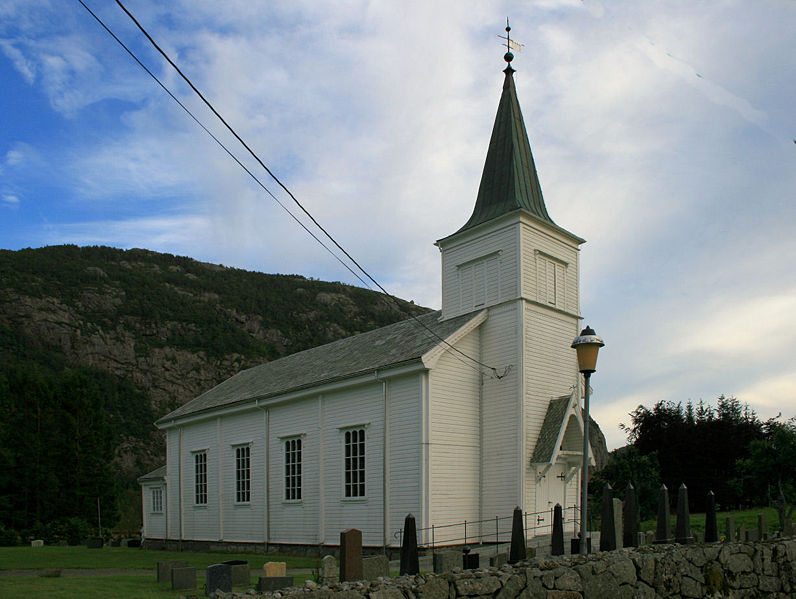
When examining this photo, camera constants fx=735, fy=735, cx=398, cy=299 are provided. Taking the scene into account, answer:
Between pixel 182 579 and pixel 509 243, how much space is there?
1349 cm

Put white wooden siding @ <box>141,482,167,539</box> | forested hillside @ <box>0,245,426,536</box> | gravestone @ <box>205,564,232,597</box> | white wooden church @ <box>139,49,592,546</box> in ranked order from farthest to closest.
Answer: forested hillside @ <box>0,245,426,536</box>
white wooden siding @ <box>141,482,167,539</box>
white wooden church @ <box>139,49,592,546</box>
gravestone @ <box>205,564,232,597</box>

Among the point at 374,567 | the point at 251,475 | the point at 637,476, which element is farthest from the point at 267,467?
the point at 374,567

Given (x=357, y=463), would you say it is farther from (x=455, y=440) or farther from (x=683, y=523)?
(x=683, y=523)

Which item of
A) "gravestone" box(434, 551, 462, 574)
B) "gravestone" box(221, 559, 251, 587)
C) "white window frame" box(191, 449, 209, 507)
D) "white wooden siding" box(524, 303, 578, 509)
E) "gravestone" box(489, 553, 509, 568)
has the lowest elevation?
"white window frame" box(191, 449, 209, 507)

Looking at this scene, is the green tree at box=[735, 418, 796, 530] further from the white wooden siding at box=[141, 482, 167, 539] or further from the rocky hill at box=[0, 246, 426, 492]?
the rocky hill at box=[0, 246, 426, 492]

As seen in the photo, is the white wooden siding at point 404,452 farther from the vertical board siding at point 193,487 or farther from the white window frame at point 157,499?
the white window frame at point 157,499

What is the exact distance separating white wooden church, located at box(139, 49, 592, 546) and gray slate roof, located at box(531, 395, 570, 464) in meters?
0.04

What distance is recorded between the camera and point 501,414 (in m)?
21.9

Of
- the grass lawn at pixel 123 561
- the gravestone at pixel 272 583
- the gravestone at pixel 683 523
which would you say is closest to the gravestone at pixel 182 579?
the gravestone at pixel 272 583

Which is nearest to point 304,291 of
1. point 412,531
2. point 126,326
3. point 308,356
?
point 126,326

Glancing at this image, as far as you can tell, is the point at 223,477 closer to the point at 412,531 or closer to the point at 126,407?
the point at 412,531

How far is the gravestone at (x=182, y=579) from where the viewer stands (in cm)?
1413

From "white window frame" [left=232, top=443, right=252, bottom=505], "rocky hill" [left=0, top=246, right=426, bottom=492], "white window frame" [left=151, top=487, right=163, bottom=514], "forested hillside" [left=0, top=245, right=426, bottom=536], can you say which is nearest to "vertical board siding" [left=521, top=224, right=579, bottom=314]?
"white window frame" [left=232, top=443, right=252, bottom=505]

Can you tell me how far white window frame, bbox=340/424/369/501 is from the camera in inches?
897
